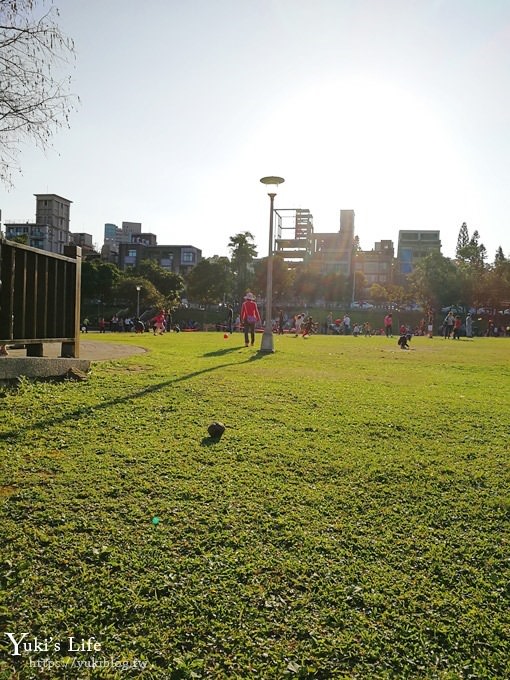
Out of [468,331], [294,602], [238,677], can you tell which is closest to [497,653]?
[294,602]

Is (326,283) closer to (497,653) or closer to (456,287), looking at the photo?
(456,287)

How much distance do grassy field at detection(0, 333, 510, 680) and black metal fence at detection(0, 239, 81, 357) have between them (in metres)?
1.25

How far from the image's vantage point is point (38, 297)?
7098 mm

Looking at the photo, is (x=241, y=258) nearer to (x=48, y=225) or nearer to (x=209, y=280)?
(x=209, y=280)

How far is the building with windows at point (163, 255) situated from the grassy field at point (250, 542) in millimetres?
118143

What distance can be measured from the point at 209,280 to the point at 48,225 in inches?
1891

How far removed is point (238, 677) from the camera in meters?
2.12

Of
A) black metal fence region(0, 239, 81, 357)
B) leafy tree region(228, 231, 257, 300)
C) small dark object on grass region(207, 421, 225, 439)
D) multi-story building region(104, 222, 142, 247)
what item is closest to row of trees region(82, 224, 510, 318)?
leafy tree region(228, 231, 257, 300)

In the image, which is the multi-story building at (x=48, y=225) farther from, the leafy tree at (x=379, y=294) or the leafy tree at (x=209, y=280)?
the leafy tree at (x=379, y=294)

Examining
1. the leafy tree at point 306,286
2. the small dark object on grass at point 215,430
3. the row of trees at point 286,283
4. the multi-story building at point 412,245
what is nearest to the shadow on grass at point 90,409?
the small dark object on grass at point 215,430

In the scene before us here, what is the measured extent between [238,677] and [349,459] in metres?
2.62

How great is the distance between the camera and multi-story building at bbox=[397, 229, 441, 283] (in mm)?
128750

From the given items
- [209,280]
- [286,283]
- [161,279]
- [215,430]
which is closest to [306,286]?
[286,283]

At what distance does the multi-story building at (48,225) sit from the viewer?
11062 cm
